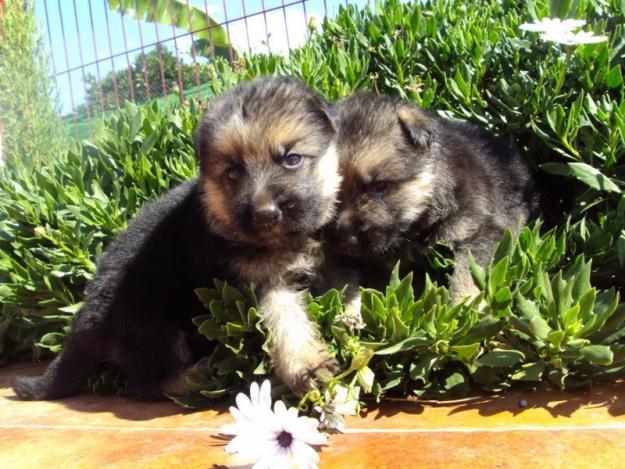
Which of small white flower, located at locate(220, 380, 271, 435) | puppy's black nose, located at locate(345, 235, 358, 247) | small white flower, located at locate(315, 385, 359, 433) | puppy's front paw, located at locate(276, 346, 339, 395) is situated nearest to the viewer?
small white flower, located at locate(220, 380, 271, 435)

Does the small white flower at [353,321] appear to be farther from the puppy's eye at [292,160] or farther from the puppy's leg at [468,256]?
the puppy's eye at [292,160]

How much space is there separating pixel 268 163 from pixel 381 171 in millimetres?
701

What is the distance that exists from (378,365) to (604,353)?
34.6 inches

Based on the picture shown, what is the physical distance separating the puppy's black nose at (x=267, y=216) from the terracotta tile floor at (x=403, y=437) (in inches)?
34.3

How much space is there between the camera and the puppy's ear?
3.61 m

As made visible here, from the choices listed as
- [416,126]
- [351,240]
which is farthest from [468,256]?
[416,126]

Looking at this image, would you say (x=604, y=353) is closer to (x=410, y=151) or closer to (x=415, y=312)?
(x=415, y=312)

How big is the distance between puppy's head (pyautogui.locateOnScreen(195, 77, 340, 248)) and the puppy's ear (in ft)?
1.53

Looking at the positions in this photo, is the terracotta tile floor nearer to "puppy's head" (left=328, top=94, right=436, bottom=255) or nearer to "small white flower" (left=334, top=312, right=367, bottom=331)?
"small white flower" (left=334, top=312, right=367, bottom=331)

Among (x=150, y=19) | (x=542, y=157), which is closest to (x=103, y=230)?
(x=542, y=157)

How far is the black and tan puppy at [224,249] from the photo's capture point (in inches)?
119

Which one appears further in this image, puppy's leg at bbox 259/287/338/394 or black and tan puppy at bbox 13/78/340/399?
black and tan puppy at bbox 13/78/340/399

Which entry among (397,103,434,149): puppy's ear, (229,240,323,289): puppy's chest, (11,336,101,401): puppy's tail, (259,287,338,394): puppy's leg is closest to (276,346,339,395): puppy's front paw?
(259,287,338,394): puppy's leg

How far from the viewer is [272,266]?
3.18 metres
